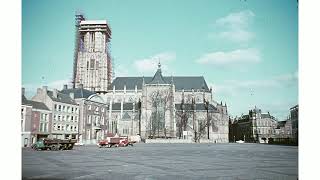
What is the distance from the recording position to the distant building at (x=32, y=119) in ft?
42.7

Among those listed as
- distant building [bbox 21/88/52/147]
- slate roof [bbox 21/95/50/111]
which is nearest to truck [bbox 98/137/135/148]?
distant building [bbox 21/88/52/147]

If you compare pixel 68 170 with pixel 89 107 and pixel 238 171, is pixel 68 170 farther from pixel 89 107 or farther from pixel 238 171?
pixel 89 107

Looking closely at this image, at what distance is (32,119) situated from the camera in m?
13.4

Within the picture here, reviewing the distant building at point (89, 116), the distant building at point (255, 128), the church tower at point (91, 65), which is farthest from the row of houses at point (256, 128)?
the distant building at point (89, 116)

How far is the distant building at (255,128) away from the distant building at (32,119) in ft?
204

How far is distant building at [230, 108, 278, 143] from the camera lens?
77.4 m

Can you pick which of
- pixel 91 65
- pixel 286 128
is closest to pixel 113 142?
pixel 286 128

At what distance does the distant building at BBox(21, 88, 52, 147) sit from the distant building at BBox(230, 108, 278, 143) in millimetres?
62224

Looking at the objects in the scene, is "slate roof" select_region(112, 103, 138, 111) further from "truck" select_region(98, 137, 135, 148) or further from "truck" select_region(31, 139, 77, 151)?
"truck" select_region(31, 139, 77, 151)

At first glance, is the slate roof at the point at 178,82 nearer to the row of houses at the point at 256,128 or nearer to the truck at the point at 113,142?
the row of houses at the point at 256,128

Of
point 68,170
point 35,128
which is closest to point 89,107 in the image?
point 35,128

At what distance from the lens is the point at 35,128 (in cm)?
1574

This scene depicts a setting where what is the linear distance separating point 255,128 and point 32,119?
246ft

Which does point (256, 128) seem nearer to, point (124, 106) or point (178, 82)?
point (178, 82)
